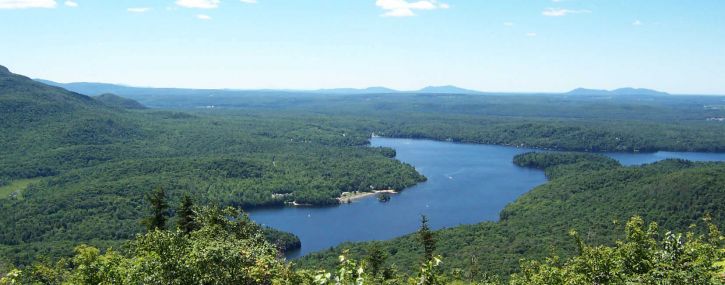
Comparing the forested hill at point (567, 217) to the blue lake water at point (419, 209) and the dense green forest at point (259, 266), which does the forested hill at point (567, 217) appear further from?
the dense green forest at point (259, 266)

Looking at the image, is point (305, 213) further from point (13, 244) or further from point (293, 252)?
point (13, 244)

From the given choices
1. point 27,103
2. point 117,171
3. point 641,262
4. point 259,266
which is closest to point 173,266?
point 259,266

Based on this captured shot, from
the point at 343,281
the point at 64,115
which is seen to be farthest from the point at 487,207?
the point at 64,115

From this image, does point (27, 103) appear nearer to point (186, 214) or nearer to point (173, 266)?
point (186, 214)

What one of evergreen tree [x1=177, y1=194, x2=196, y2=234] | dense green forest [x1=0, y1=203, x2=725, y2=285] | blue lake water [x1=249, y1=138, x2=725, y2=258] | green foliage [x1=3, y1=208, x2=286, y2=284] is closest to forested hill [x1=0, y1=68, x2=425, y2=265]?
blue lake water [x1=249, y1=138, x2=725, y2=258]

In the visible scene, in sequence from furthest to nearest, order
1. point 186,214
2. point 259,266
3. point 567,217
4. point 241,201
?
point 241,201 < point 567,217 < point 186,214 < point 259,266

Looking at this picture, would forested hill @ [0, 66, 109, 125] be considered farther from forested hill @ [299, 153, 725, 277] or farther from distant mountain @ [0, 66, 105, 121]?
forested hill @ [299, 153, 725, 277]
